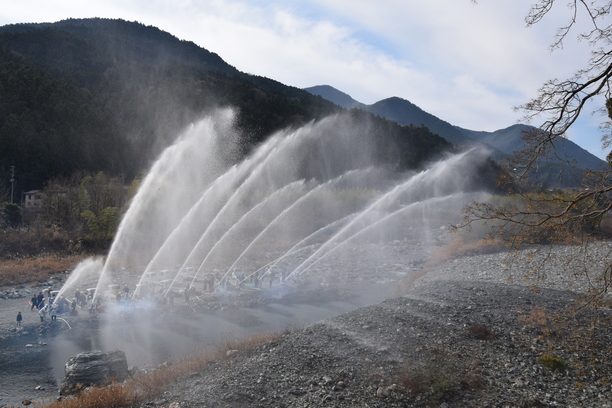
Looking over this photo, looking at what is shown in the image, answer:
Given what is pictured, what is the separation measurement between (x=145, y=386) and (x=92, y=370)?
314 centimetres

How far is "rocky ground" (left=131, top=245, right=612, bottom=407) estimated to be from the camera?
1039 cm

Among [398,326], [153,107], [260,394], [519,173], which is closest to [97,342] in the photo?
[260,394]

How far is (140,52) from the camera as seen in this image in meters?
159

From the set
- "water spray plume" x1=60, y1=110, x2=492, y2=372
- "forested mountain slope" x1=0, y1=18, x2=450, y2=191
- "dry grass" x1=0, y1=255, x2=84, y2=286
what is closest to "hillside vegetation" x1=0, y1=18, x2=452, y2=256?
"forested mountain slope" x1=0, y1=18, x2=450, y2=191

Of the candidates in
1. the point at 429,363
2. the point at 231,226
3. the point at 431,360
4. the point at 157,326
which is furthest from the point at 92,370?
the point at 231,226

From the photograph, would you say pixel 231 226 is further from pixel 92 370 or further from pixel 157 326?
pixel 92 370

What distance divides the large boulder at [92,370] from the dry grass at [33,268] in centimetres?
1955

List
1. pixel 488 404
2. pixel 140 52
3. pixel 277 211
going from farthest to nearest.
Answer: pixel 140 52, pixel 277 211, pixel 488 404

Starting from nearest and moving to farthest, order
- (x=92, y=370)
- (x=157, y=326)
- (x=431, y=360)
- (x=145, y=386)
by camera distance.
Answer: (x=145, y=386)
(x=431, y=360)
(x=92, y=370)
(x=157, y=326)

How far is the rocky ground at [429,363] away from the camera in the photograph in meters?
10.4

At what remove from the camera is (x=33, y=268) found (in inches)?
1247

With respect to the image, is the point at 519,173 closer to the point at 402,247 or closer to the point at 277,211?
the point at 402,247

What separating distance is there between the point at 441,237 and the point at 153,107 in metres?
84.6

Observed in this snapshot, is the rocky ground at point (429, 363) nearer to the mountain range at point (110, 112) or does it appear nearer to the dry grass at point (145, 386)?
the dry grass at point (145, 386)
